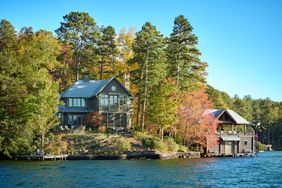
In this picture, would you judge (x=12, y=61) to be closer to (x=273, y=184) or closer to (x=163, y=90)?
(x=163, y=90)

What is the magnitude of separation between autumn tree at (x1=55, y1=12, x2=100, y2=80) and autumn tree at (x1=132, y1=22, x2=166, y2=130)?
1507 cm

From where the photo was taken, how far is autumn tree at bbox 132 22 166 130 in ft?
228

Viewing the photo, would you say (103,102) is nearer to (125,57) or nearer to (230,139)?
(125,57)

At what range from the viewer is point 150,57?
70562mm

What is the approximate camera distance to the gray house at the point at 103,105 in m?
70.6

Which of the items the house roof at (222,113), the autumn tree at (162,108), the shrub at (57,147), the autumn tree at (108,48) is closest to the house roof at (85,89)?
the autumn tree at (108,48)

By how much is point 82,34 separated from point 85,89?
568 inches

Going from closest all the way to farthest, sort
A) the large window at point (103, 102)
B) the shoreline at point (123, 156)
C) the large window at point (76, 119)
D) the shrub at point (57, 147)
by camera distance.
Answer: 1. the shoreline at point (123, 156)
2. the shrub at point (57, 147)
3. the large window at point (103, 102)
4. the large window at point (76, 119)

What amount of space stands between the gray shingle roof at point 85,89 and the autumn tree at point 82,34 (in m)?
8.84

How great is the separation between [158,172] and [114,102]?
103ft

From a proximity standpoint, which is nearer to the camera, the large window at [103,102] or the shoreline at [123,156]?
the shoreline at [123,156]

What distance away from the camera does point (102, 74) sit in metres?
84.7

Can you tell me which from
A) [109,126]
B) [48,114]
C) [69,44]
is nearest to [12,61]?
[48,114]

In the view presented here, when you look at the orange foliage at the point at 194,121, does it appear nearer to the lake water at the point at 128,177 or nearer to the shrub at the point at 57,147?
the shrub at the point at 57,147
